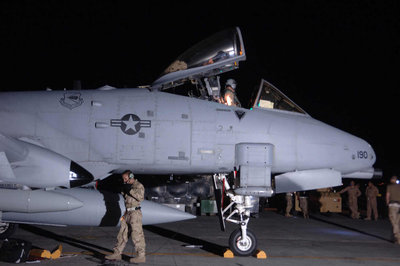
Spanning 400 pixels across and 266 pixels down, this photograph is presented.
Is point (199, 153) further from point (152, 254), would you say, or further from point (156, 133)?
point (152, 254)

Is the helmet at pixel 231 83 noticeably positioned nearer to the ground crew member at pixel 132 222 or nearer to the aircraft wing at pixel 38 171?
the ground crew member at pixel 132 222

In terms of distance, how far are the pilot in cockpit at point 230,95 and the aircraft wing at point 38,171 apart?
3.68 m

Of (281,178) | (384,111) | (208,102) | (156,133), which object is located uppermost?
(384,111)

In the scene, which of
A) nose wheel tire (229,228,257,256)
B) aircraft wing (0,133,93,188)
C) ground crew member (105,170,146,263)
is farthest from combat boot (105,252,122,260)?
nose wheel tire (229,228,257,256)

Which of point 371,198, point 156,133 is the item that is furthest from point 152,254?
point 371,198

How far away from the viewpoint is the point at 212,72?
9047 mm

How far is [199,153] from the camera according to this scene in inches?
349

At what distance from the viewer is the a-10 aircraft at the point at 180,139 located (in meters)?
8.62

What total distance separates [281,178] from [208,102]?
98.0 inches

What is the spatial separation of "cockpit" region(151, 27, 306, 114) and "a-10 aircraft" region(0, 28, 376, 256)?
24 mm

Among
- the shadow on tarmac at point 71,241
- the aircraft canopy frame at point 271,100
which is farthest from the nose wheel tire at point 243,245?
the aircraft canopy frame at point 271,100

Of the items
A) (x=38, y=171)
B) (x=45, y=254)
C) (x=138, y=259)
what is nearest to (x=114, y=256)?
(x=138, y=259)

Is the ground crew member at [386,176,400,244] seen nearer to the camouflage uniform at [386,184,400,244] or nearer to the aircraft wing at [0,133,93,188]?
the camouflage uniform at [386,184,400,244]

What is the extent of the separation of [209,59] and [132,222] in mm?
3912
